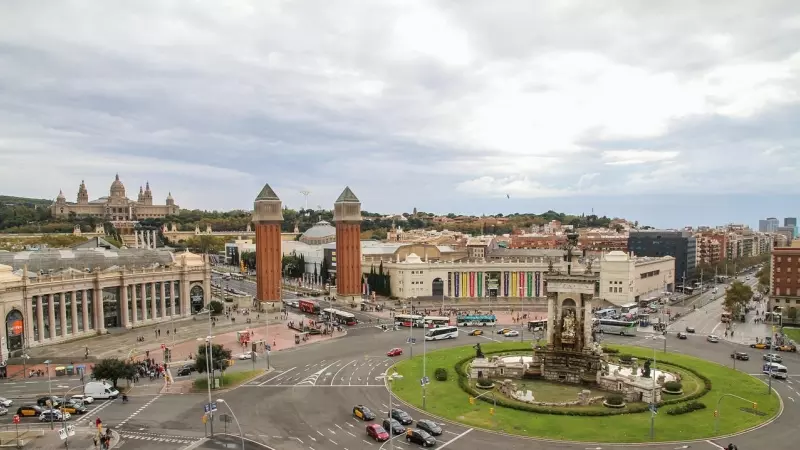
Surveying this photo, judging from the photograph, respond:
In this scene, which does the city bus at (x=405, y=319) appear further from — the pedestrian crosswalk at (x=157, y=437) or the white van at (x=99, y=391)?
the pedestrian crosswalk at (x=157, y=437)

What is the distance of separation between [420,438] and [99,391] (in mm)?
32911

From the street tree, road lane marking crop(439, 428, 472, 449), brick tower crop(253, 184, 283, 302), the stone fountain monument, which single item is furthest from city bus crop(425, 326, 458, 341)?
the street tree

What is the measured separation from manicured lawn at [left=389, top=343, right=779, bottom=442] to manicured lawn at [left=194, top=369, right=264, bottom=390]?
16.4 metres

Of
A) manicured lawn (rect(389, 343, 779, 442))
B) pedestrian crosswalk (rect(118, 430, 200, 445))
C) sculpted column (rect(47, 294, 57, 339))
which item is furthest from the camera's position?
sculpted column (rect(47, 294, 57, 339))

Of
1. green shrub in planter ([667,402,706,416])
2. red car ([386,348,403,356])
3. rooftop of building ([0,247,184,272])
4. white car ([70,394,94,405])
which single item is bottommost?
red car ([386,348,403,356])

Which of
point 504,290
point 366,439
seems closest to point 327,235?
point 504,290

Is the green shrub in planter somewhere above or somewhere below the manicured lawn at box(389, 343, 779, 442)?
above

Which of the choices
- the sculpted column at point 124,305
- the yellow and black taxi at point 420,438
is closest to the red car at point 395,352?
the yellow and black taxi at point 420,438

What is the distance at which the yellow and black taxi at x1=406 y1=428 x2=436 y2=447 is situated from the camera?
41688 mm

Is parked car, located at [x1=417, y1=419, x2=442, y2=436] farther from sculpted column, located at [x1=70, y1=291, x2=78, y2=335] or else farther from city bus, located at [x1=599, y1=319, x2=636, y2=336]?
sculpted column, located at [x1=70, y1=291, x2=78, y2=335]

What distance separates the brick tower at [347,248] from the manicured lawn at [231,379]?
6156cm

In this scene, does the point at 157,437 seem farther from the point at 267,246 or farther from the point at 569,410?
the point at 267,246

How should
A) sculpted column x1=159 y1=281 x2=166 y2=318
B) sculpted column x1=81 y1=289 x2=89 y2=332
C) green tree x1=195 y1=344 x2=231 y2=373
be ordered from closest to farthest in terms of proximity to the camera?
green tree x1=195 y1=344 x2=231 y2=373
sculpted column x1=81 y1=289 x2=89 y2=332
sculpted column x1=159 y1=281 x2=166 y2=318

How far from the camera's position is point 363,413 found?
157 feet
